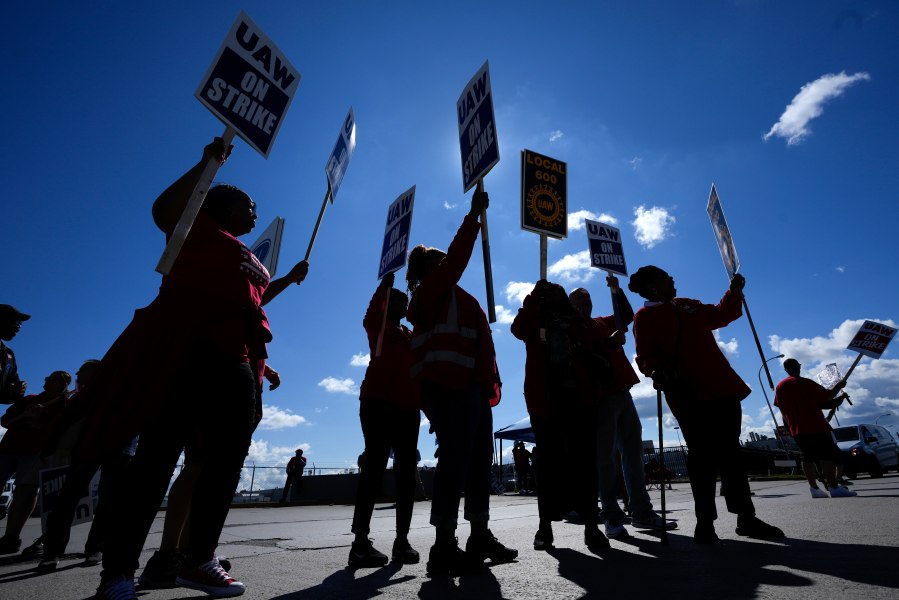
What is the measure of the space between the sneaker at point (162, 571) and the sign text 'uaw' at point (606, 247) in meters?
5.23

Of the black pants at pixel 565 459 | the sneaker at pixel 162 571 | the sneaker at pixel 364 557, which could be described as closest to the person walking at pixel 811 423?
the black pants at pixel 565 459

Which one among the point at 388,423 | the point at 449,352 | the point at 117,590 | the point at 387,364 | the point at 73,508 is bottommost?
the point at 117,590

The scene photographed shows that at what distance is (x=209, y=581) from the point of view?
2168 mm

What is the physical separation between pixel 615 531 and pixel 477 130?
3.36 meters

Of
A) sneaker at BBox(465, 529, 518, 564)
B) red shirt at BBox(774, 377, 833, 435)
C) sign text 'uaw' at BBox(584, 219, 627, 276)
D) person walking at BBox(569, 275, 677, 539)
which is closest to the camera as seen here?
sneaker at BBox(465, 529, 518, 564)

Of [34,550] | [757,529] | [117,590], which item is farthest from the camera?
[34,550]

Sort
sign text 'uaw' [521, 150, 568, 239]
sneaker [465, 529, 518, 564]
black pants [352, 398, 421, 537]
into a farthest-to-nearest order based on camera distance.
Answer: sign text 'uaw' [521, 150, 568, 239], black pants [352, 398, 421, 537], sneaker [465, 529, 518, 564]

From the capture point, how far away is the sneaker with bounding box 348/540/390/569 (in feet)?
10.3

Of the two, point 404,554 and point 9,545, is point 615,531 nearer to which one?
point 404,554

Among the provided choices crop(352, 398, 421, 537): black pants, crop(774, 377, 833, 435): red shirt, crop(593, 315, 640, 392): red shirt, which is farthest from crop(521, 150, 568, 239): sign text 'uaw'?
crop(774, 377, 833, 435): red shirt

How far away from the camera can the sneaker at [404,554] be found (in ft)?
10.9

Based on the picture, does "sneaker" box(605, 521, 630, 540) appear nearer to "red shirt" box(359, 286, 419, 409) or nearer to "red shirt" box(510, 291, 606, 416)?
"red shirt" box(510, 291, 606, 416)

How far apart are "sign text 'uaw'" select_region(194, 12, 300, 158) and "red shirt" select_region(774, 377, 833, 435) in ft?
25.2

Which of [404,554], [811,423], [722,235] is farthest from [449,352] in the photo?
[811,423]
